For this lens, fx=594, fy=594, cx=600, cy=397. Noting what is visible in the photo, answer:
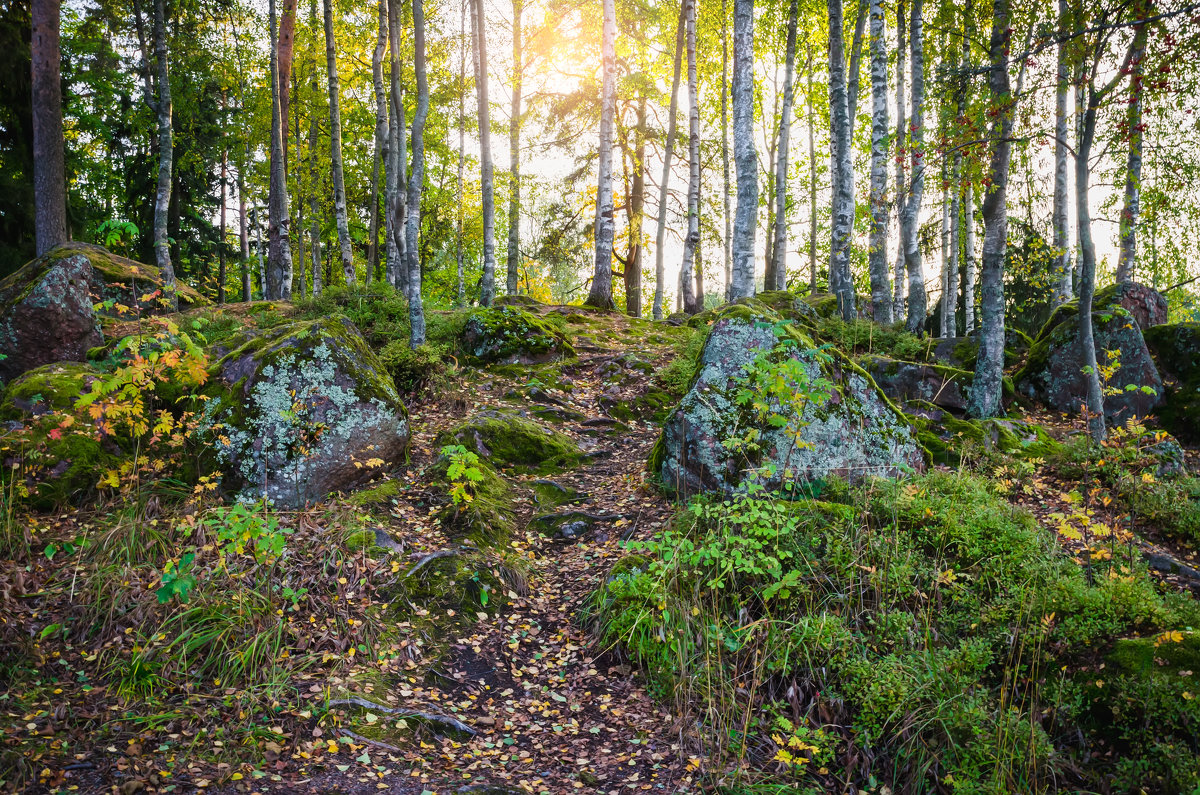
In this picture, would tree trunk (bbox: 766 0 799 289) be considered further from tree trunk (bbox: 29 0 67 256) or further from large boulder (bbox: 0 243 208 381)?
tree trunk (bbox: 29 0 67 256)

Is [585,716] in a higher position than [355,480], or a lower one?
lower

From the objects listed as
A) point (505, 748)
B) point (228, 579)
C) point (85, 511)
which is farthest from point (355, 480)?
point (505, 748)

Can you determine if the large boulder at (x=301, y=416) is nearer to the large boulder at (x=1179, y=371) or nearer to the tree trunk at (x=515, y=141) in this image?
the large boulder at (x=1179, y=371)

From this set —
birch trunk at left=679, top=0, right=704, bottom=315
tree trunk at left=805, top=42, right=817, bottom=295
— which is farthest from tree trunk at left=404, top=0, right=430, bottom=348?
tree trunk at left=805, top=42, right=817, bottom=295

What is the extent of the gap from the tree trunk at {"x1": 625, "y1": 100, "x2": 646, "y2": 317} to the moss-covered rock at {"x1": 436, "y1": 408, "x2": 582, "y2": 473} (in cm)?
1188

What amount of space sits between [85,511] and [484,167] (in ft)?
35.9

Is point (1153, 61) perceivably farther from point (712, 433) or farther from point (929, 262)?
point (929, 262)

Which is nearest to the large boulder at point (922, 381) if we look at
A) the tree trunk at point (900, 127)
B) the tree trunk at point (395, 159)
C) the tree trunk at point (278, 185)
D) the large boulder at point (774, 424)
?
the large boulder at point (774, 424)

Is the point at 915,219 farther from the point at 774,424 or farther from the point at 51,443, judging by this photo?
the point at 51,443

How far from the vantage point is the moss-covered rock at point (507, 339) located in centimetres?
1043

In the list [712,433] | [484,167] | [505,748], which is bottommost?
[505,748]

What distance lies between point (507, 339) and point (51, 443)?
6.33m

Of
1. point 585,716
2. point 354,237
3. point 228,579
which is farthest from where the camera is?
point 354,237

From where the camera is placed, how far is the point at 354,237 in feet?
83.9
